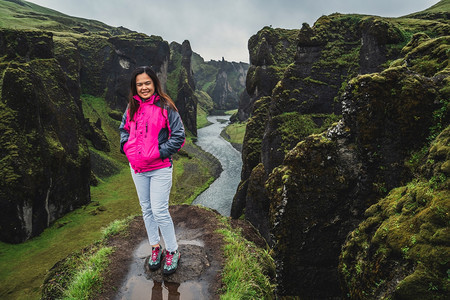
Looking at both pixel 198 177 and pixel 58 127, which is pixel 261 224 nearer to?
pixel 58 127

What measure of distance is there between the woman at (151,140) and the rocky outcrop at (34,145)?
25.3m

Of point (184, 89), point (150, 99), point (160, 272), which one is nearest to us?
point (150, 99)

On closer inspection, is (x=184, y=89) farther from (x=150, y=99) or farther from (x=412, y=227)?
(x=412, y=227)

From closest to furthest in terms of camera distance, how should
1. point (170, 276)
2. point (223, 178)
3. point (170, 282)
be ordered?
point (170, 282)
point (170, 276)
point (223, 178)

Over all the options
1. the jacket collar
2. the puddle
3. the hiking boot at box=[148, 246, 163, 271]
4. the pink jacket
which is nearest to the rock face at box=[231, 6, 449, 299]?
the puddle

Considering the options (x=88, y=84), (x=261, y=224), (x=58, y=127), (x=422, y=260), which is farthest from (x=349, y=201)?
(x=88, y=84)

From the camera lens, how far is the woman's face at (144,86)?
5.79 m

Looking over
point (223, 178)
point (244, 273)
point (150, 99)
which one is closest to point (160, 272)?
point (244, 273)

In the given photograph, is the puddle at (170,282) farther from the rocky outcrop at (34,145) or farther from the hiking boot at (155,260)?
the rocky outcrop at (34,145)

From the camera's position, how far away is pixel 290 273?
36.6 feet

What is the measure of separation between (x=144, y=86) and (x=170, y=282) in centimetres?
501

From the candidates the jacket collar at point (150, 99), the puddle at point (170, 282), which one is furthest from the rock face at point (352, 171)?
the jacket collar at point (150, 99)

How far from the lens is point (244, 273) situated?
6258mm

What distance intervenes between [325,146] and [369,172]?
2.04 m
